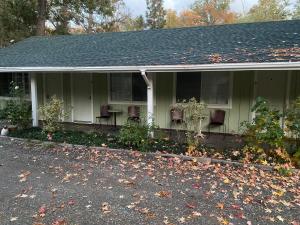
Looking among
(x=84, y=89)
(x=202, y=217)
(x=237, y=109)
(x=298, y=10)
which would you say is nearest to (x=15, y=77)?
(x=84, y=89)

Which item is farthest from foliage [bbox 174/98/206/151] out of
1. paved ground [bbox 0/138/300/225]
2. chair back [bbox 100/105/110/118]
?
chair back [bbox 100/105/110/118]

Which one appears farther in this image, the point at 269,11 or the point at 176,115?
the point at 269,11

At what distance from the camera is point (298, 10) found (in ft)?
95.7

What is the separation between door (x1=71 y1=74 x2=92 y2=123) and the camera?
10570 mm

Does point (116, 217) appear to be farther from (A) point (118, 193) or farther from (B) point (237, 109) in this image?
(B) point (237, 109)

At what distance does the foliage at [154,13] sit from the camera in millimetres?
36781

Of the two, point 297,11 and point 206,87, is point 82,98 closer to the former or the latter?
point 206,87

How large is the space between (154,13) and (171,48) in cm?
2980

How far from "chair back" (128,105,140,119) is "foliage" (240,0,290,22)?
27910 millimetres

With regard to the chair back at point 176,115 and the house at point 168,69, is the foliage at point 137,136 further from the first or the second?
the chair back at point 176,115

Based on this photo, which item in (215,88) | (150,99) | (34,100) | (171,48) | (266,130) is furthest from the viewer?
(34,100)

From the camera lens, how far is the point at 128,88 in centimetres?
995

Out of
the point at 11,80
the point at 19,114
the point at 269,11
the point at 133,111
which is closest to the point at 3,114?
the point at 11,80

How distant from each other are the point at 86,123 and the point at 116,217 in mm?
7048
